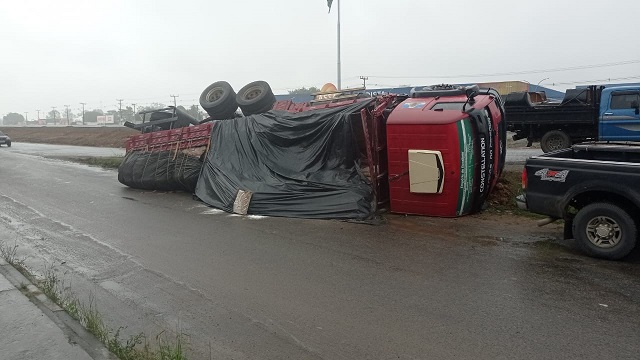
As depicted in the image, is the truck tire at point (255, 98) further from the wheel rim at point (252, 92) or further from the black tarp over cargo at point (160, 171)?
the black tarp over cargo at point (160, 171)

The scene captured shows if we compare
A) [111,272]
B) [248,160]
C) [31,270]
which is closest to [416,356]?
[111,272]

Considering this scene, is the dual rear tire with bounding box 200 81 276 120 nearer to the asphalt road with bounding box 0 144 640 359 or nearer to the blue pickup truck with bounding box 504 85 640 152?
the asphalt road with bounding box 0 144 640 359

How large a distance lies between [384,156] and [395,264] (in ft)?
11.1

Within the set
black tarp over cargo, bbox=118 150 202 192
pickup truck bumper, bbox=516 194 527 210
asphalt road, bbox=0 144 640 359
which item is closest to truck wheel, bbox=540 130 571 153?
asphalt road, bbox=0 144 640 359

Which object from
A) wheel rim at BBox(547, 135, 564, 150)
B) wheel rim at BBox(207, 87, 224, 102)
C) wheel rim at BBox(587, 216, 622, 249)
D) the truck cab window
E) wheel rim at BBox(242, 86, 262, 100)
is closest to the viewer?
wheel rim at BBox(587, 216, 622, 249)

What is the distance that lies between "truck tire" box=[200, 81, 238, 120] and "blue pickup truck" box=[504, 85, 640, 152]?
8630mm

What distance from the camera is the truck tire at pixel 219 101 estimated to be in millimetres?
13852

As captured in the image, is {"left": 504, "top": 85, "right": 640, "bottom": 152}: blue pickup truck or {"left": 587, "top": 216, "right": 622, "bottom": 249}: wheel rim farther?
{"left": 504, "top": 85, "right": 640, "bottom": 152}: blue pickup truck

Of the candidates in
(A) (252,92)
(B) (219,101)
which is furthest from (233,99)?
(A) (252,92)

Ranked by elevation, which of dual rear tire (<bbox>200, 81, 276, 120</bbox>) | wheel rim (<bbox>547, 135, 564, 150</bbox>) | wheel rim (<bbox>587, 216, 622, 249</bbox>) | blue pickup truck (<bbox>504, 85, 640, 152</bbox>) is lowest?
wheel rim (<bbox>587, 216, 622, 249</bbox>)

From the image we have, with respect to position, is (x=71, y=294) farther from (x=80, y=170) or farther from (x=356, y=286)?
(x=80, y=170)

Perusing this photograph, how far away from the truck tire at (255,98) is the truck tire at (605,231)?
9.45 m

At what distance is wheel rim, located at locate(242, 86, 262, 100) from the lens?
562 inches

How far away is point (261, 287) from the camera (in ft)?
17.4
